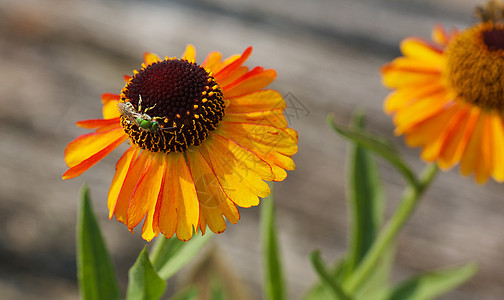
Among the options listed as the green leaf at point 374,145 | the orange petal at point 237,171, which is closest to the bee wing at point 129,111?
the orange petal at point 237,171

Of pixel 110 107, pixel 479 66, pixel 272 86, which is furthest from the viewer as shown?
pixel 272 86

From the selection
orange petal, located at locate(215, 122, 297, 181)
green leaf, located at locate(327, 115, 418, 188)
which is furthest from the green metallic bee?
green leaf, located at locate(327, 115, 418, 188)

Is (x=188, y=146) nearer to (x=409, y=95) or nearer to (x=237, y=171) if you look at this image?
(x=237, y=171)

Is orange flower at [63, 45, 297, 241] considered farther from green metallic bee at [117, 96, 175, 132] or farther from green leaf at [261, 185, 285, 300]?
green leaf at [261, 185, 285, 300]

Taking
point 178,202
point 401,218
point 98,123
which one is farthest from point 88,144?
point 401,218

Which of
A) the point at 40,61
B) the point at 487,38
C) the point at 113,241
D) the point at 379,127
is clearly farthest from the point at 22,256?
the point at 487,38

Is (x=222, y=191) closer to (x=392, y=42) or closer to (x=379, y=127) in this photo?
(x=379, y=127)
